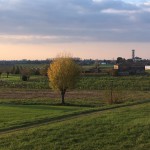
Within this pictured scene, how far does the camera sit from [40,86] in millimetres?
82562

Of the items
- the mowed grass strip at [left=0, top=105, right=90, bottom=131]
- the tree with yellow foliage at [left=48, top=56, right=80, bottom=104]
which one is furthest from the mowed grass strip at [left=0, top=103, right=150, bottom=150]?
the tree with yellow foliage at [left=48, top=56, right=80, bottom=104]

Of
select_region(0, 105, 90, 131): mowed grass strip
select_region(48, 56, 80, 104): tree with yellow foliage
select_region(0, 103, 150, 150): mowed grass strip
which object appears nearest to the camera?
select_region(0, 103, 150, 150): mowed grass strip

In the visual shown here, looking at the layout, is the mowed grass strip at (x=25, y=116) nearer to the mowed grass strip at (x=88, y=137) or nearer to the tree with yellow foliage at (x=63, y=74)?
the mowed grass strip at (x=88, y=137)

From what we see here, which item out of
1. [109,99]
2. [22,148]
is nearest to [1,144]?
[22,148]

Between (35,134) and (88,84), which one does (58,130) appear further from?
(88,84)

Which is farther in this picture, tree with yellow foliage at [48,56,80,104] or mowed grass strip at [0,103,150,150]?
tree with yellow foliage at [48,56,80,104]

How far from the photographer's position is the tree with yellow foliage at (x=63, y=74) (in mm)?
48250

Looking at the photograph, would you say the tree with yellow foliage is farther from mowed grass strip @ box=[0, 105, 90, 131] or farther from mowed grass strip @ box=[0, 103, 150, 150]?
mowed grass strip @ box=[0, 103, 150, 150]

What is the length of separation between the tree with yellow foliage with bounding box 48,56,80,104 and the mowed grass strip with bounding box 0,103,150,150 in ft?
98.1

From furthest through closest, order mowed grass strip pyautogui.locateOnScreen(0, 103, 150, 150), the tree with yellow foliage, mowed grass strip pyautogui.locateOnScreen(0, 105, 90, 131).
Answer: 1. the tree with yellow foliage
2. mowed grass strip pyautogui.locateOnScreen(0, 105, 90, 131)
3. mowed grass strip pyautogui.locateOnScreen(0, 103, 150, 150)

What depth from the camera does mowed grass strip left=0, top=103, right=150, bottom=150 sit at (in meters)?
13.8

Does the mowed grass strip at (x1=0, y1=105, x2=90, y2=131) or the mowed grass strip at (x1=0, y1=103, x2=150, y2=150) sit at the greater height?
the mowed grass strip at (x1=0, y1=103, x2=150, y2=150)

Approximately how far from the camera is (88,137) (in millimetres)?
14984

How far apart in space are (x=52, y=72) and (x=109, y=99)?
35.3 ft
